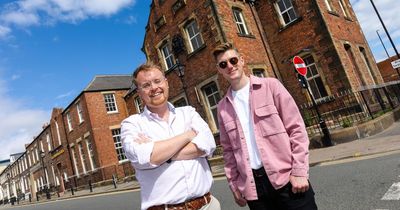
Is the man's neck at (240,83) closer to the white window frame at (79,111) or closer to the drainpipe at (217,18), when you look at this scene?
the drainpipe at (217,18)

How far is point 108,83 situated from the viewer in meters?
27.2

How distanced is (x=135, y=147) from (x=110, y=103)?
24.9 metres

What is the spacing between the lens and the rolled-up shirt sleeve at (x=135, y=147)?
6.81 feet

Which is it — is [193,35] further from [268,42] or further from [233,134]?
[233,134]

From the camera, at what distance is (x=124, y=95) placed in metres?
26.1

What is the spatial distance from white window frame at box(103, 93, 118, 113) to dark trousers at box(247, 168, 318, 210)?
80.6 ft

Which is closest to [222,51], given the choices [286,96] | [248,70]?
[286,96]

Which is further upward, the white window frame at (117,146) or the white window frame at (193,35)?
the white window frame at (193,35)

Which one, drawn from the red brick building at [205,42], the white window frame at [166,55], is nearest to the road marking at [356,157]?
the red brick building at [205,42]

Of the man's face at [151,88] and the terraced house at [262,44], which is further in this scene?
→ the terraced house at [262,44]

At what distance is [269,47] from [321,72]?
3.35 metres

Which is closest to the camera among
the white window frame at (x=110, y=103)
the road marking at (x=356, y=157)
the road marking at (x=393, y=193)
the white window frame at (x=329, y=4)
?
the road marking at (x=393, y=193)

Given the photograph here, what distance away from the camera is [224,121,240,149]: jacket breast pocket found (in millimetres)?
2594

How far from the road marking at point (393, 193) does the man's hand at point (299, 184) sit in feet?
9.71
